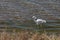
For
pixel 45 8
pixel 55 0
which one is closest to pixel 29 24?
pixel 45 8

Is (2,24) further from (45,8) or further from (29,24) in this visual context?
(45,8)

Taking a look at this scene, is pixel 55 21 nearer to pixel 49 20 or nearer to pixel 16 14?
pixel 49 20

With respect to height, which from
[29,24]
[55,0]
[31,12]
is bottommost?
[55,0]

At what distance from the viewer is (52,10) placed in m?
13.6

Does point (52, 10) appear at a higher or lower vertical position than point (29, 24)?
lower

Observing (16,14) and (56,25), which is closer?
(56,25)

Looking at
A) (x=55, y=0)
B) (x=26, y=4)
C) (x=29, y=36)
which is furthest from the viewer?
(x=55, y=0)

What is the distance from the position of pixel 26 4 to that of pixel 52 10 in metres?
1.98

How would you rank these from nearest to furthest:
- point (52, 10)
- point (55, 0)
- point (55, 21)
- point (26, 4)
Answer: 1. point (55, 21)
2. point (52, 10)
3. point (26, 4)
4. point (55, 0)

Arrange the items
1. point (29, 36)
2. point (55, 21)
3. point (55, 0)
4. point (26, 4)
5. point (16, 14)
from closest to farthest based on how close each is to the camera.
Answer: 1. point (29, 36)
2. point (55, 21)
3. point (16, 14)
4. point (26, 4)
5. point (55, 0)

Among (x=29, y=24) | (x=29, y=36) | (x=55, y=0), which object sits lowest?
(x=55, y=0)

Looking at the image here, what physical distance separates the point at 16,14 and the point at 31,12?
3.27 feet

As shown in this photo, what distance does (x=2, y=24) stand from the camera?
31.8ft

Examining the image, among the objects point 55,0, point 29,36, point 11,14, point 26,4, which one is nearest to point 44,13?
point 11,14
